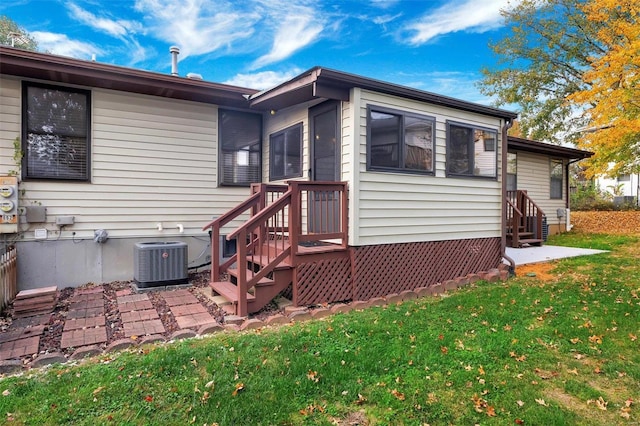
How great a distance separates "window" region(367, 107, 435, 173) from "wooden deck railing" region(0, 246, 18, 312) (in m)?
4.87

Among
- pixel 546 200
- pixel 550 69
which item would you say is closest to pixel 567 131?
pixel 550 69

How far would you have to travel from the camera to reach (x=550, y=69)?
17656mm

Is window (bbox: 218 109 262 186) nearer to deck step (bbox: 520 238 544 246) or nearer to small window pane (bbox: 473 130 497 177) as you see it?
small window pane (bbox: 473 130 497 177)

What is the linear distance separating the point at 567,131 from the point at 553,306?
55.6 feet

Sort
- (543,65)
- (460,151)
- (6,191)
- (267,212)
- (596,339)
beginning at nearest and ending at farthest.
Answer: (596,339), (267,212), (6,191), (460,151), (543,65)

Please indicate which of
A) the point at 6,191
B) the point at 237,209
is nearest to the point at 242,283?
the point at 237,209

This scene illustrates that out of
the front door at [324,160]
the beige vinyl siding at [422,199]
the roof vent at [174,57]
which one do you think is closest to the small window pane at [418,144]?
the beige vinyl siding at [422,199]

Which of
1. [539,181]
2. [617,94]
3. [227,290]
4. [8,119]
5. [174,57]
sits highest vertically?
[617,94]

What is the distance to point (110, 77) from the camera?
215 inches

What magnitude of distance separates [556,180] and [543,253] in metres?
5.55

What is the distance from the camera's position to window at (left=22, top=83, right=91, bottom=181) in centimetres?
545

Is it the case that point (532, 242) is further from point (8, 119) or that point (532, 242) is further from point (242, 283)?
point (8, 119)

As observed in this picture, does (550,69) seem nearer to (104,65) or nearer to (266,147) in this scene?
(266,147)

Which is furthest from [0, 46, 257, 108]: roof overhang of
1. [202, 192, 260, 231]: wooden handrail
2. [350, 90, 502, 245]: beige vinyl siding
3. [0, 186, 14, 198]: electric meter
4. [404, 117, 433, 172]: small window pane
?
[404, 117, 433, 172]: small window pane
